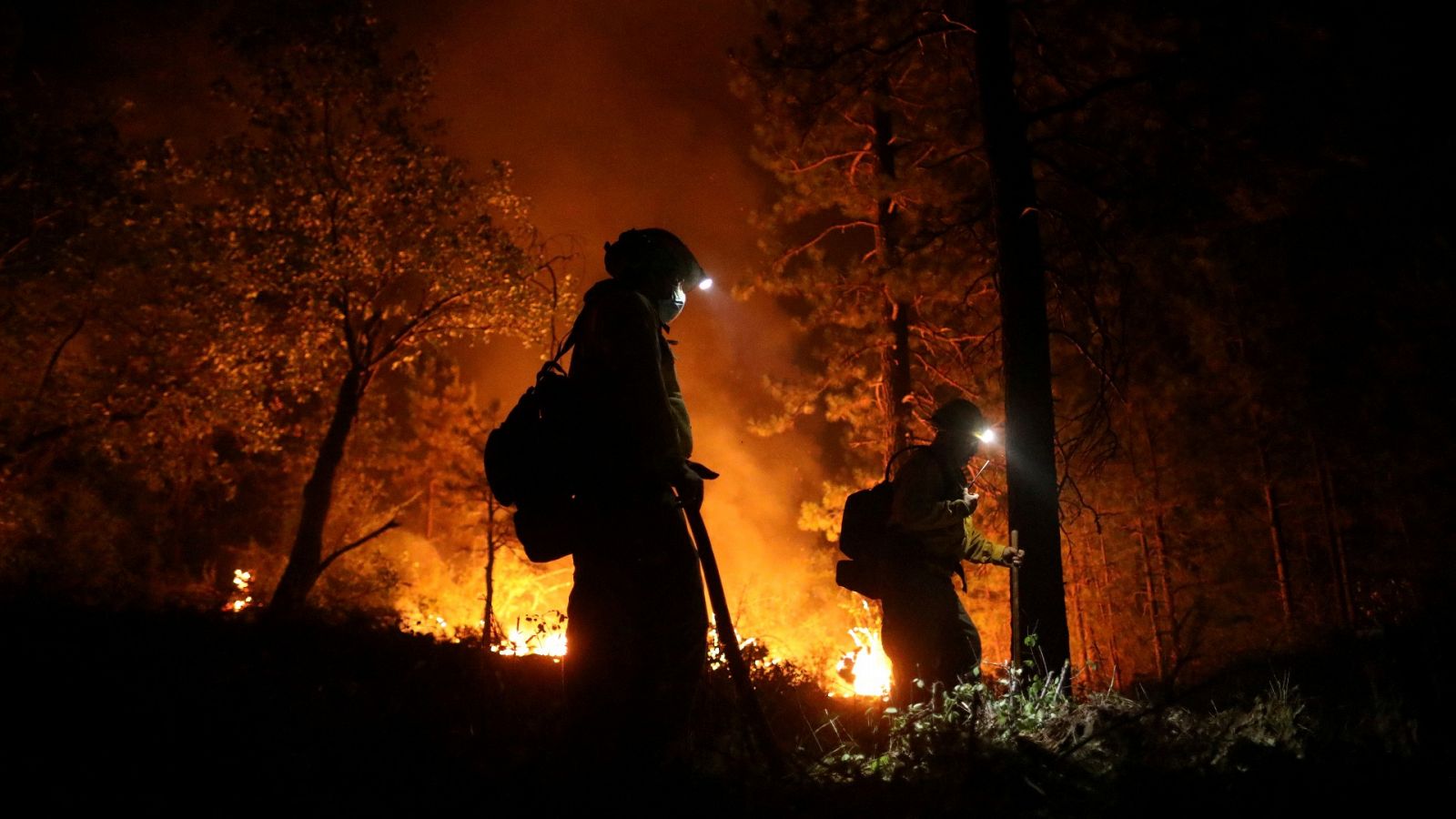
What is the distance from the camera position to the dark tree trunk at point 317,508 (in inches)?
499

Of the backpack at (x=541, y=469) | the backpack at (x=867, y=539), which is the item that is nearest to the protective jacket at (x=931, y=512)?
the backpack at (x=867, y=539)

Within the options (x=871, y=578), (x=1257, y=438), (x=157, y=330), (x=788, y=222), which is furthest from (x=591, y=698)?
(x=1257, y=438)

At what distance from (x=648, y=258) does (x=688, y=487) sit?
3.65 feet

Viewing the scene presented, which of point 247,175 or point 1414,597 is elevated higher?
point 247,175

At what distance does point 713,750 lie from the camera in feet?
11.4

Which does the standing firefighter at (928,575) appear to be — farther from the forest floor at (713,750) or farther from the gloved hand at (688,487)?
the gloved hand at (688,487)

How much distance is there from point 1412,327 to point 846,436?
12.8 metres

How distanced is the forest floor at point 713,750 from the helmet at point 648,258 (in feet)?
6.66

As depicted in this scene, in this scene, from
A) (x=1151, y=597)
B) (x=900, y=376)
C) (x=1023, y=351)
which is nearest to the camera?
(x=1023, y=351)

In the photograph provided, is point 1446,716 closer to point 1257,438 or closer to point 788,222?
point 788,222

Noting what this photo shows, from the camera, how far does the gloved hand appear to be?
2.93 meters

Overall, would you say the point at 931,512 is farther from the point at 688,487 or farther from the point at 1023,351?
the point at 688,487

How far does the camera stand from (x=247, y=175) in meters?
13.5

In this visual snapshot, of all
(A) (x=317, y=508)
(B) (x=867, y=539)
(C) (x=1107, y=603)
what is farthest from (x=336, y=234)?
(C) (x=1107, y=603)
